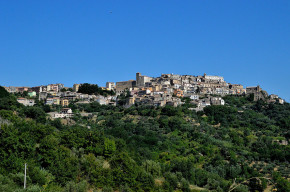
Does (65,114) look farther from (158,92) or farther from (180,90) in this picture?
(180,90)

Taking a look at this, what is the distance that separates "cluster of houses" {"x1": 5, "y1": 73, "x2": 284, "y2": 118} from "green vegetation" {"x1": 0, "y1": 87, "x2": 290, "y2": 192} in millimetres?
3581

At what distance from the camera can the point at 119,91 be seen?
260ft

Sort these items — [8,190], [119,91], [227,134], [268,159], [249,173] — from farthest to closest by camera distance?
[119,91] < [227,134] < [268,159] < [249,173] < [8,190]

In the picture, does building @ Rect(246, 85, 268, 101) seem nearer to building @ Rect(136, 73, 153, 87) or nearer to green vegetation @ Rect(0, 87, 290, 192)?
green vegetation @ Rect(0, 87, 290, 192)

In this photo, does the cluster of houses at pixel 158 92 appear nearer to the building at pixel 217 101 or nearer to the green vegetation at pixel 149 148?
the building at pixel 217 101

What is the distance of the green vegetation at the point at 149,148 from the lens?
895 inches

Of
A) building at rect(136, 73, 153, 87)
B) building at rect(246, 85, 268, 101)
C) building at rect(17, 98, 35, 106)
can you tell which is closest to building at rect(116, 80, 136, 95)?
building at rect(136, 73, 153, 87)

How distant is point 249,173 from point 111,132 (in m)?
14.9

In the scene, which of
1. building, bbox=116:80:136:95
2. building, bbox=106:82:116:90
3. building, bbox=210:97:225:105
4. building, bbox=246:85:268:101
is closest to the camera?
A: building, bbox=210:97:225:105

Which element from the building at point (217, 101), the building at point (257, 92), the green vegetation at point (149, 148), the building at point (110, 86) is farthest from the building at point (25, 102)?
the building at point (257, 92)

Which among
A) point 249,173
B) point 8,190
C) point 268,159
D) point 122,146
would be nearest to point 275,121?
point 268,159

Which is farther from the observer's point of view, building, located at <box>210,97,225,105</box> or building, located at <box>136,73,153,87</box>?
building, located at <box>136,73,153,87</box>

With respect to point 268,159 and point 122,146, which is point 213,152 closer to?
point 268,159

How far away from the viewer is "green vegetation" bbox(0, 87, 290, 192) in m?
22.7
